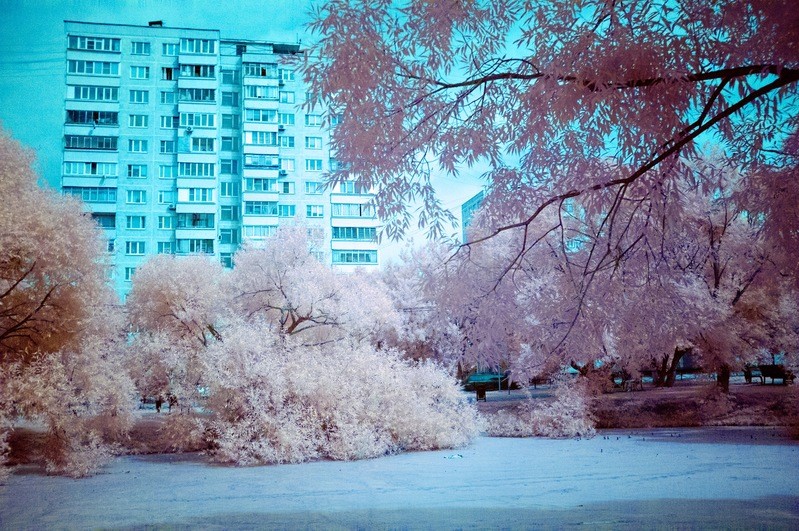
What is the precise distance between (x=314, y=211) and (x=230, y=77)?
1787 mm

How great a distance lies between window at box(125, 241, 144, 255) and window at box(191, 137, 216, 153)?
1.19 meters

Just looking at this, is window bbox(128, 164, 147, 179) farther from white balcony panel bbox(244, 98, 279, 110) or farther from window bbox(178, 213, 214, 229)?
white balcony panel bbox(244, 98, 279, 110)

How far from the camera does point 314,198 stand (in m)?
7.22

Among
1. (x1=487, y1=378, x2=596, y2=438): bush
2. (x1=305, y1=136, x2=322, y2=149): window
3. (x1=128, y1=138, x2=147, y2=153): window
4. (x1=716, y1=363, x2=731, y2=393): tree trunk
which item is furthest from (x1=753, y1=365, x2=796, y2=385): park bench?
(x1=128, y1=138, x2=147, y2=153): window

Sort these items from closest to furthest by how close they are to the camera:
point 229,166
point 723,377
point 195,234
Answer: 1. point 195,234
2. point 229,166
3. point 723,377

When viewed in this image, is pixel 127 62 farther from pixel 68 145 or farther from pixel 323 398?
pixel 323 398


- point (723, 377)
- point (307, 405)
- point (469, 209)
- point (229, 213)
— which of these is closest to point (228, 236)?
point (229, 213)

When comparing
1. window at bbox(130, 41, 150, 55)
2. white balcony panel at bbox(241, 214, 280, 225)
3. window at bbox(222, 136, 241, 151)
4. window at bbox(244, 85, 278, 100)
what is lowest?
white balcony panel at bbox(241, 214, 280, 225)

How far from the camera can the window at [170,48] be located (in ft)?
18.0

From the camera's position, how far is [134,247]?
6176 mm

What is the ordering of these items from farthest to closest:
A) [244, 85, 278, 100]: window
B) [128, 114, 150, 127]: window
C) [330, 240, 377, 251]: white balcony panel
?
[330, 240, 377, 251]: white balcony panel < [244, 85, 278, 100]: window < [128, 114, 150, 127]: window

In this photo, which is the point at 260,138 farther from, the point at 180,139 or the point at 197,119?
the point at 180,139

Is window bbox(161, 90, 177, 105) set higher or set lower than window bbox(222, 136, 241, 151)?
higher

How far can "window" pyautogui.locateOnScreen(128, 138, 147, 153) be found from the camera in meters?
5.78
